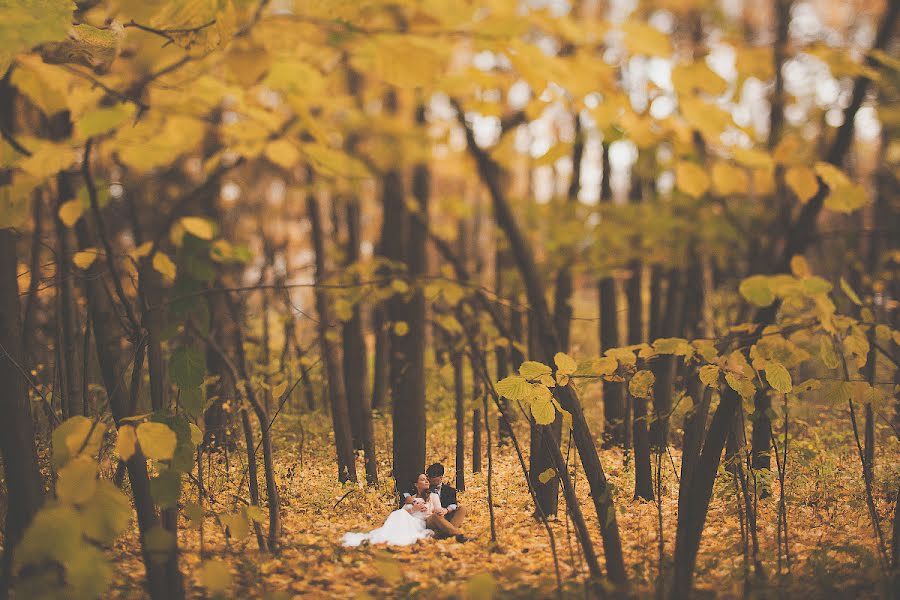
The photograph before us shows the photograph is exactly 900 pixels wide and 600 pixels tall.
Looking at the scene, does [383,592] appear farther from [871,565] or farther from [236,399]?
[871,565]

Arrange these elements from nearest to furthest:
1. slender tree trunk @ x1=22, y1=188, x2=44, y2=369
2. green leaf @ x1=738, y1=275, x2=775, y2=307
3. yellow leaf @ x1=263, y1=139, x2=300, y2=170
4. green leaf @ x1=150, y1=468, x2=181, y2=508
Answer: green leaf @ x1=150, y1=468, x2=181, y2=508, green leaf @ x1=738, y1=275, x2=775, y2=307, yellow leaf @ x1=263, y1=139, x2=300, y2=170, slender tree trunk @ x1=22, y1=188, x2=44, y2=369

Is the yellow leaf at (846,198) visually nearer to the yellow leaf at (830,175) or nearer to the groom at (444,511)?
the yellow leaf at (830,175)

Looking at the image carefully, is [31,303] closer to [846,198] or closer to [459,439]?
[459,439]

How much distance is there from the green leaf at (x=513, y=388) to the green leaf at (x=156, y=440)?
1.11m

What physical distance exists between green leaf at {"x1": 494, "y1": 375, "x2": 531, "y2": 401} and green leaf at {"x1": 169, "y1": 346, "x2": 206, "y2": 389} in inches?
44.7

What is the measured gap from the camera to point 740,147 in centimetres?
238

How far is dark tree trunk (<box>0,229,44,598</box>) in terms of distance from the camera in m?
2.42

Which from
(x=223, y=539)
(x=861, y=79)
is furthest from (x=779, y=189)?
(x=223, y=539)

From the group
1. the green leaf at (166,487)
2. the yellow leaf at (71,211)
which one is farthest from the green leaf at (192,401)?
the yellow leaf at (71,211)

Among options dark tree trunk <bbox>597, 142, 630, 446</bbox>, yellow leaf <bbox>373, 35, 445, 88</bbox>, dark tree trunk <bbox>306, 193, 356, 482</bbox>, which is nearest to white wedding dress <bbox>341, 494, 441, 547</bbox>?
dark tree trunk <bbox>306, 193, 356, 482</bbox>

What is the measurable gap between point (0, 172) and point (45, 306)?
3.46 meters

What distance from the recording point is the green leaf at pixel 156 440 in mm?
1685

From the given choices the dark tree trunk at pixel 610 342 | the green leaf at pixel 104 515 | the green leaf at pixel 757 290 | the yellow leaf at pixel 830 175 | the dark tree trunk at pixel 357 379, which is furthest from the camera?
the dark tree trunk at pixel 610 342

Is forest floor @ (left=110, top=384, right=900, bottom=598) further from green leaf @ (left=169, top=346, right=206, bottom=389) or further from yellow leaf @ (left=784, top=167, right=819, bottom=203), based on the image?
yellow leaf @ (left=784, top=167, right=819, bottom=203)
